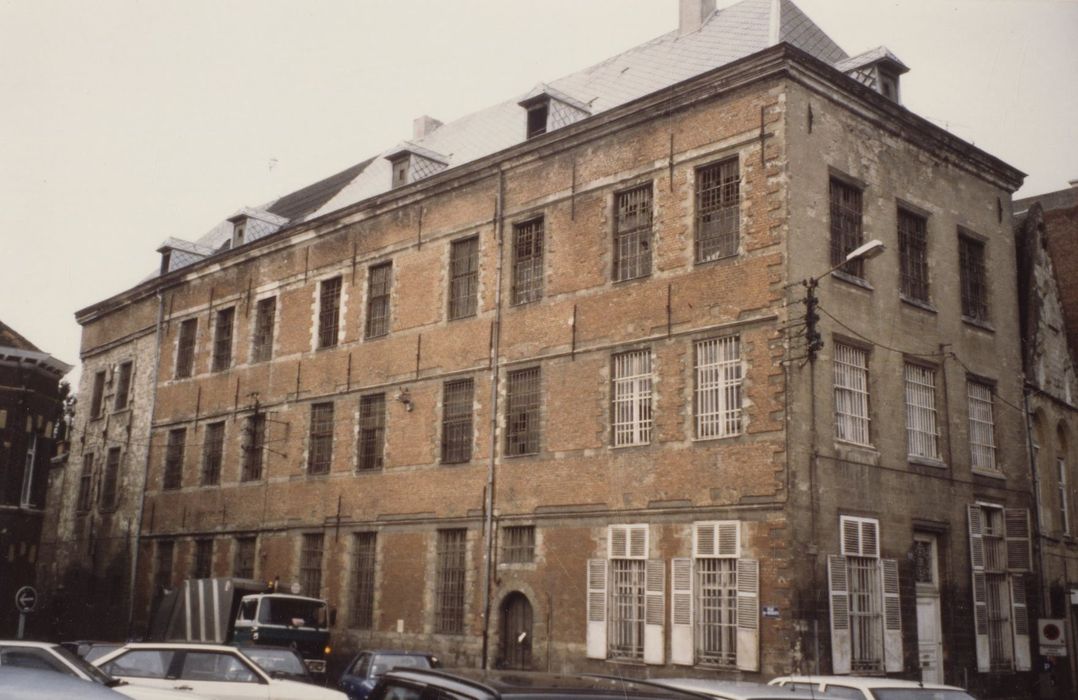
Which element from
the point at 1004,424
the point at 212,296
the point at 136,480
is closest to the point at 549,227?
the point at 1004,424

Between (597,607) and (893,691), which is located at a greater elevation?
(597,607)

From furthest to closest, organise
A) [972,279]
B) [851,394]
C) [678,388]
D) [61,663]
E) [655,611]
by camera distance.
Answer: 1. [972,279]
2. [678,388]
3. [851,394]
4. [655,611]
5. [61,663]

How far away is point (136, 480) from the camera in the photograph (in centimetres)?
3475

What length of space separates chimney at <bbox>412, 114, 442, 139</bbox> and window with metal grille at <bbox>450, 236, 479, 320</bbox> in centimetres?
1051

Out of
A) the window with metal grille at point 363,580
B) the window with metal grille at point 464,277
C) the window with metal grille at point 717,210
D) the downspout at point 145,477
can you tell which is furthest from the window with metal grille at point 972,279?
the downspout at point 145,477

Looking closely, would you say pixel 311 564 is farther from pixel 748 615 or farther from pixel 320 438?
pixel 748 615

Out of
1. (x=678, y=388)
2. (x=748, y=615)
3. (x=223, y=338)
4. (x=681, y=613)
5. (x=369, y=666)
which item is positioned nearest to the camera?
(x=369, y=666)

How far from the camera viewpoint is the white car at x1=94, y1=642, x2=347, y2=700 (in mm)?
12953

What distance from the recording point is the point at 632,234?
71.2 feet

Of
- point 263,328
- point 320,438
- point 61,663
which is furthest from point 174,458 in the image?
point 61,663

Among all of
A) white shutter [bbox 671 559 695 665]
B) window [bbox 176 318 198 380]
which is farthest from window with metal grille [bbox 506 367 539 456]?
window [bbox 176 318 198 380]

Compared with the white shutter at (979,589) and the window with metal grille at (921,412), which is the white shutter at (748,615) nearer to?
the window with metal grille at (921,412)

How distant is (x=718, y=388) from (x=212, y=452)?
1794 cm

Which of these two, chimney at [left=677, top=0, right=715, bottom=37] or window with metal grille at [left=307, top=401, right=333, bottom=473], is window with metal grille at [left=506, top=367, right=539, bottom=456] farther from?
chimney at [left=677, top=0, right=715, bottom=37]
